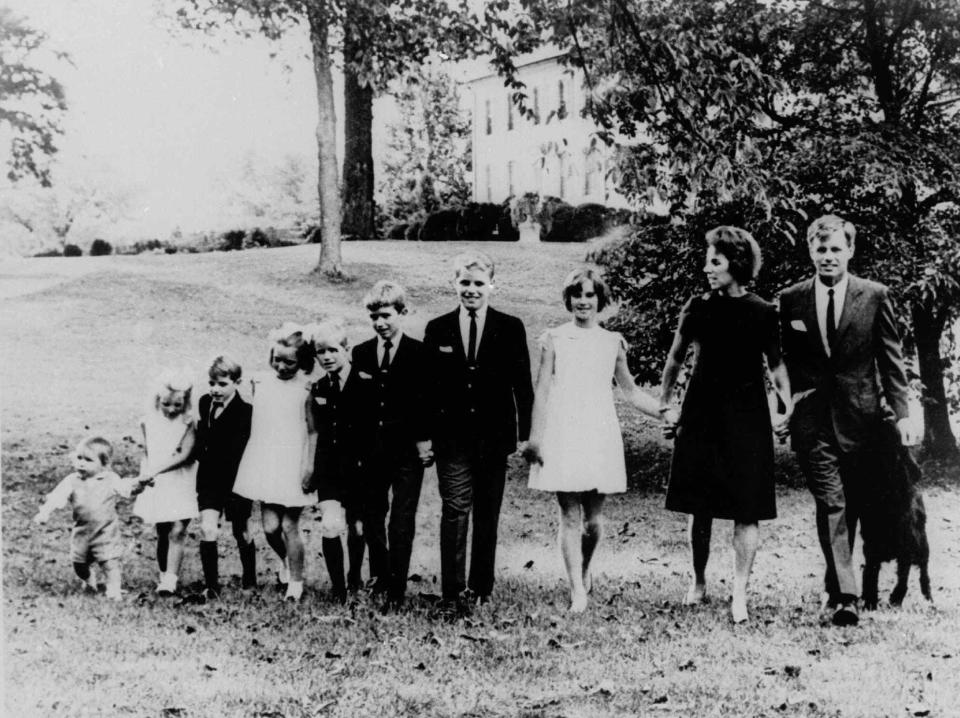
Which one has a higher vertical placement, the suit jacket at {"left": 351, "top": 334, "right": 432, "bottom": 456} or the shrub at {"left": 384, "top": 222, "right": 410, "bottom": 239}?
the shrub at {"left": 384, "top": 222, "right": 410, "bottom": 239}

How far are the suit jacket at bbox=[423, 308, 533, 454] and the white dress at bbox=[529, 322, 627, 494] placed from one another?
175mm

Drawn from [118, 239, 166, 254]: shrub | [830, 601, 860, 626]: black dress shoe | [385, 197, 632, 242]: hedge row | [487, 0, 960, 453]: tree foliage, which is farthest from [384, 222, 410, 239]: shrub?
[830, 601, 860, 626]: black dress shoe

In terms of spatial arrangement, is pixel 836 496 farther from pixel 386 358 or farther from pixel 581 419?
pixel 386 358

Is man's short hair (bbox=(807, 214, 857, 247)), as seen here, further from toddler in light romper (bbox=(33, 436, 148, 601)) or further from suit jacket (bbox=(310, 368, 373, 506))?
toddler in light romper (bbox=(33, 436, 148, 601))

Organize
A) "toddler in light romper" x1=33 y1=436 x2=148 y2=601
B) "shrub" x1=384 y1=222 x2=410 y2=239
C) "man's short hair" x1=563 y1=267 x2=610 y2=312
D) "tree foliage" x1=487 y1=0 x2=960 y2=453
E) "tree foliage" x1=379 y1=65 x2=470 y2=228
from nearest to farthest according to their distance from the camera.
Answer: "man's short hair" x1=563 y1=267 x2=610 y2=312 → "toddler in light romper" x1=33 y1=436 x2=148 y2=601 → "tree foliage" x1=487 y1=0 x2=960 y2=453 → "tree foliage" x1=379 y1=65 x2=470 y2=228 → "shrub" x1=384 y1=222 x2=410 y2=239

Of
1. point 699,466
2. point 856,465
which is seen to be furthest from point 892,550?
point 699,466

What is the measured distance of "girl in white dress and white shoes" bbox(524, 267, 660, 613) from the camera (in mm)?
5020

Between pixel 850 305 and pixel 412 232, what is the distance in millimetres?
2773

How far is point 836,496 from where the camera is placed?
195 inches

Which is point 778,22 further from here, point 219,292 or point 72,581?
point 72,581

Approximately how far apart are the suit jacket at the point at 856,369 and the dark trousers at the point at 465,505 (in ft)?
5.54

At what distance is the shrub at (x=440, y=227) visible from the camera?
630 centimetres

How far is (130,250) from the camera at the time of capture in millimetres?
6184

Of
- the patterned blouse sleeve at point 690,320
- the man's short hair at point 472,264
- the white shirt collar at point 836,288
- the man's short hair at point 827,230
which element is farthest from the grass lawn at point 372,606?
the man's short hair at point 827,230
